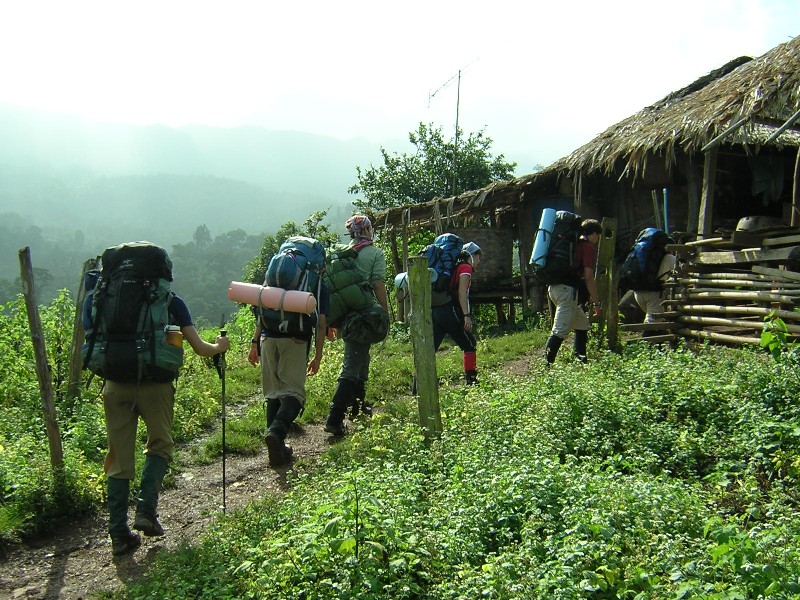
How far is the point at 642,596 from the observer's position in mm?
3168

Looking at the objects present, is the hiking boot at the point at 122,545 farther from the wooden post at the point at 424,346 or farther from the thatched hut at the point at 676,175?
the thatched hut at the point at 676,175

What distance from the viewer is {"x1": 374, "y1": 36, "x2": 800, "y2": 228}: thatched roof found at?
866 centimetres

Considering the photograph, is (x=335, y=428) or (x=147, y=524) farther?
(x=335, y=428)

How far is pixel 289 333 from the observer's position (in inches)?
246

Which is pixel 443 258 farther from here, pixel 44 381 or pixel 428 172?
pixel 428 172

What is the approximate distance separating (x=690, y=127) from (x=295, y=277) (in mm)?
6634

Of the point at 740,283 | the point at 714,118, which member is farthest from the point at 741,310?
the point at 714,118

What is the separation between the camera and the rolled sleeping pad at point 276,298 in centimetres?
602

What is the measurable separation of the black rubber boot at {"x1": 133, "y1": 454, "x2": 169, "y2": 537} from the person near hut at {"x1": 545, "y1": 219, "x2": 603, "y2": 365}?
4.47 metres

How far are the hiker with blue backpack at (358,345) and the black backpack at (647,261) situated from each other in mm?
3804

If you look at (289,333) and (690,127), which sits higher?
(690,127)

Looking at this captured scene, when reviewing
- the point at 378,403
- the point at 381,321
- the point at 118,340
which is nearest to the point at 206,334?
the point at 378,403

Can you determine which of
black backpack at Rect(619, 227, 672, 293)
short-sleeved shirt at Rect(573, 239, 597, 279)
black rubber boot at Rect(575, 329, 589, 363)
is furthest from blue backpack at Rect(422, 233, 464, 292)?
black backpack at Rect(619, 227, 672, 293)

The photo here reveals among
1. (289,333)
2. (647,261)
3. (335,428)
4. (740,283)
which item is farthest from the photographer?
(647,261)
